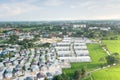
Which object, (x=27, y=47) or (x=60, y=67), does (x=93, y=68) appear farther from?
(x=27, y=47)

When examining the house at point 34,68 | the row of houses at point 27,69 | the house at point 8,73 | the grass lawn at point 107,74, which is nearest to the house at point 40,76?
the row of houses at point 27,69

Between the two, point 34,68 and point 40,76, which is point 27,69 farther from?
point 40,76

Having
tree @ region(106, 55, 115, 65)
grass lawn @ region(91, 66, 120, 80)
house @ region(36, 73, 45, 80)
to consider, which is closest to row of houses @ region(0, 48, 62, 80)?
house @ region(36, 73, 45, 80)

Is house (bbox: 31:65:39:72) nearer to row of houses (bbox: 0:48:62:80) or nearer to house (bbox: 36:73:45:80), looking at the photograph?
row of houses (bbox: 0:48:62:80)

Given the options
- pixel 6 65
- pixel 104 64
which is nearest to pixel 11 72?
pixel 6 65

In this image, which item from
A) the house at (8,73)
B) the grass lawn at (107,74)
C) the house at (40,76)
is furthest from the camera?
the grass lawn at (107,74)

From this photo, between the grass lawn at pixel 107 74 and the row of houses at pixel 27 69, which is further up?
the row of houses at pixel 27 69

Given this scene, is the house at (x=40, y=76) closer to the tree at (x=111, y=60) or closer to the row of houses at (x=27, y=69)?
the row of houses at (x=27, y=69)

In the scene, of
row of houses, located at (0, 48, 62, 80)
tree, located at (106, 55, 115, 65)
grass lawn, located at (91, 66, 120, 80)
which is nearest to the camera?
row of houses, located at (0, 48, 62, 80)
